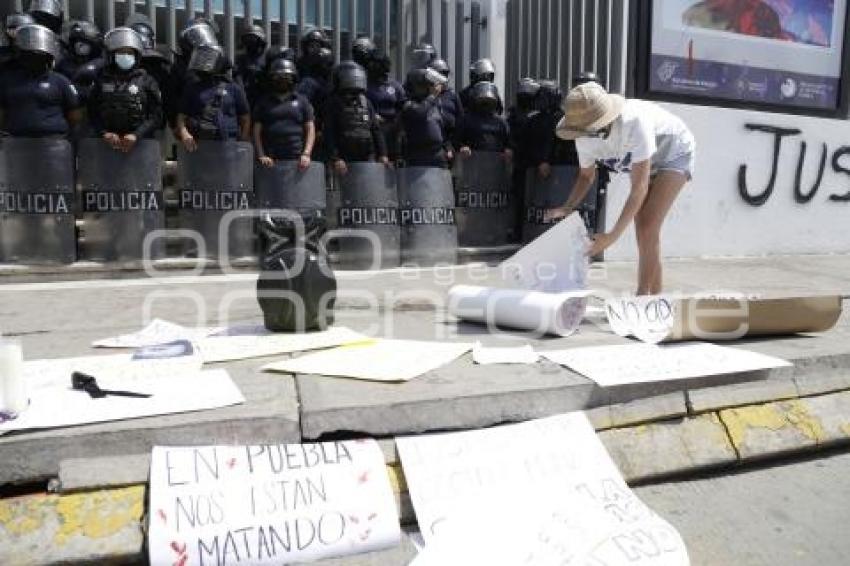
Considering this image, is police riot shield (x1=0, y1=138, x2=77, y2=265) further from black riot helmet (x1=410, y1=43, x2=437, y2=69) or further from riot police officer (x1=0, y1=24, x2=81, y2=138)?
black riot helmet (x1=410, y1=43, x2=437, y2=69)

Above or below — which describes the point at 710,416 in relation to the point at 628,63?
below

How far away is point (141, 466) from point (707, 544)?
1454 mm

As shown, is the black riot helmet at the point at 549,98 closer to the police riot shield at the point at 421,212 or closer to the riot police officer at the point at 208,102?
the police riot shield at the point at 421,212

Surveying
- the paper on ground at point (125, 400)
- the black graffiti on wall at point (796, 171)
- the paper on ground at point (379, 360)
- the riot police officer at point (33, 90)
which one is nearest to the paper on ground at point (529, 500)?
the paper on ground at point (379, 360)

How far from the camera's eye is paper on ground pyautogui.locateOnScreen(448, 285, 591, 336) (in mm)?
3170

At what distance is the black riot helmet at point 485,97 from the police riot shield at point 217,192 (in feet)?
7.17

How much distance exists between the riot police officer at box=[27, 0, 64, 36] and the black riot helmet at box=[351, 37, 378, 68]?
2.54 metres

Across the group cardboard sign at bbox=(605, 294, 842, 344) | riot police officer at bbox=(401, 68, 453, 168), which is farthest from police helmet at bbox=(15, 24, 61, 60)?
cardboard sign at bbox=(605, 294, 842, 344)

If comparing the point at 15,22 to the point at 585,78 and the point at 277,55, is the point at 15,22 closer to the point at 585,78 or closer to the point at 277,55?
the point at 277,55

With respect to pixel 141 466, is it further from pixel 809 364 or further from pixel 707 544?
pixel 809 364

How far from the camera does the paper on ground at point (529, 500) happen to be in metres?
1.74

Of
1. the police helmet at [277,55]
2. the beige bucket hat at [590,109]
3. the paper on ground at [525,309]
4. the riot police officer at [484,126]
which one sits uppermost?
the police helmet at [277,55]

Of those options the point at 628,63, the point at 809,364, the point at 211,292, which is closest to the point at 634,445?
the point at 809,364

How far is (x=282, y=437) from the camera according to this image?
6.66 ft
